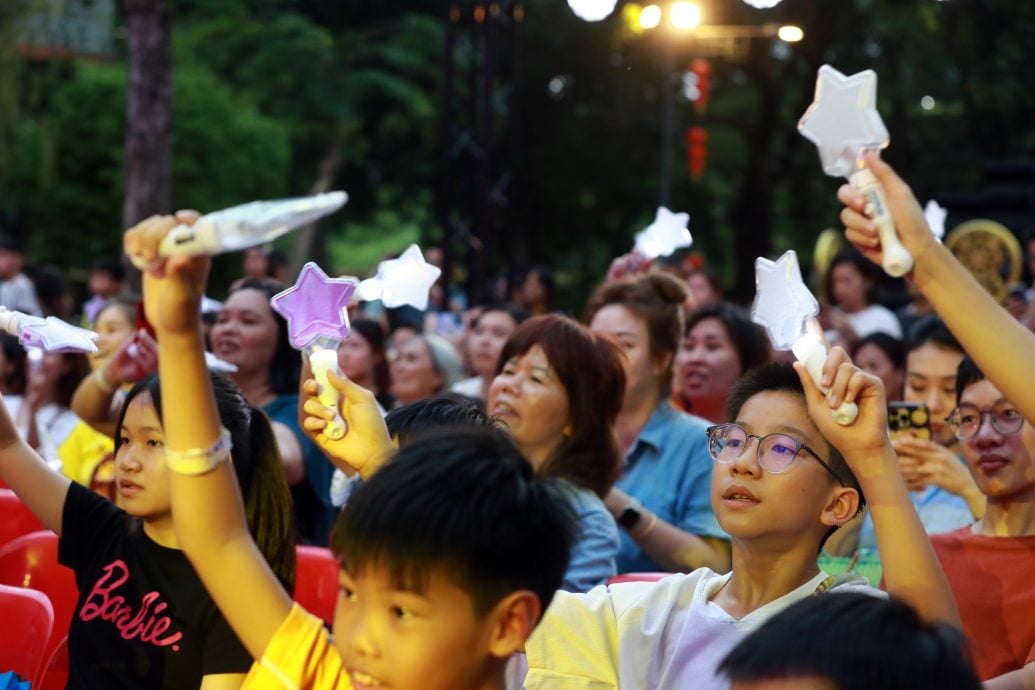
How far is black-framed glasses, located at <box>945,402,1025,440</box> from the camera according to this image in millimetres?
3266

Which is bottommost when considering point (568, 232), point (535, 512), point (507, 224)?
A: point (568, 232)

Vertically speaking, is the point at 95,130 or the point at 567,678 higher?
the point at 567,678

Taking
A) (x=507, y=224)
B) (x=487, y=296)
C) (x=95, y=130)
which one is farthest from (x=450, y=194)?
(x=95, y=130)

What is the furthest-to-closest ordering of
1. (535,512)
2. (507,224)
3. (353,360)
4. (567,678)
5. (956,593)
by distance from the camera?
(507,224), (353,360), (956,593), (567,678), (535,512)

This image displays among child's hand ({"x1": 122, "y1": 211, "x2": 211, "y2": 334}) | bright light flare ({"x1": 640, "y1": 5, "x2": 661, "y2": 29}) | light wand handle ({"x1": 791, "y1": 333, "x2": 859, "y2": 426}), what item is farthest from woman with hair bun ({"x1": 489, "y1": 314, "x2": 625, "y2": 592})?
bright light flare ({"x1": 640, "y1": 5, "x2": 661, "y2": 29})

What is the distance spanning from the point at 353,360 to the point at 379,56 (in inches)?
659

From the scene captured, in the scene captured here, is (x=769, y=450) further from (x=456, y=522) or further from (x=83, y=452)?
(x=83, y=452)

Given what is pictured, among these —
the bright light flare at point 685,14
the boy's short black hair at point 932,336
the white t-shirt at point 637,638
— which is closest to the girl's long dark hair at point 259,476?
the white t-shirt at point 637,638

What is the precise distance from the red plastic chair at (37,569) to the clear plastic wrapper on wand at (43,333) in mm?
1221

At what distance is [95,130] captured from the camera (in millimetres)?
19359

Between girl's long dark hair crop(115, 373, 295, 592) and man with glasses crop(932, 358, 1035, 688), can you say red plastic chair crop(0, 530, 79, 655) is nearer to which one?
girl's long dark hair crop(115, 373, 295, 592)

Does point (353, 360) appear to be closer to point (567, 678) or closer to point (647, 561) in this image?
point (647, 561)

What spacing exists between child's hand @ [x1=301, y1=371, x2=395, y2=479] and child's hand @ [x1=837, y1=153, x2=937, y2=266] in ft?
2.76

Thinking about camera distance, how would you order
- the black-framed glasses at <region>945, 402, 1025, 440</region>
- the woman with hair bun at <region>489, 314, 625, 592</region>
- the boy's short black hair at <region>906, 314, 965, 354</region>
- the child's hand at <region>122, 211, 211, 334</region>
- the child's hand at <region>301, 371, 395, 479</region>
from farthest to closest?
1. the boy's short black hair at <region>906, 314, 965, 354</region>
2. the woman with hair bun at <region>489, 314, 625, 592</region>
3. the black-framed glasses at <region>945, 402, 1025, 440</region>
4. the child's hand at <region>301, 371, 395, 479</region>
5. the child's hand at <region>122, 211, 211, 334</region>
